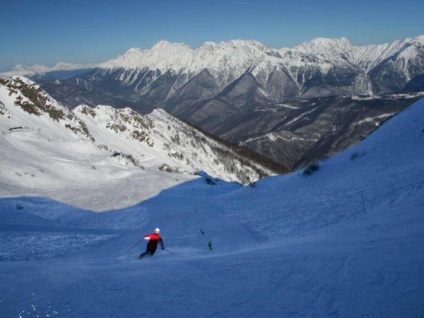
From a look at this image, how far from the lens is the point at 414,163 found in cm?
2008

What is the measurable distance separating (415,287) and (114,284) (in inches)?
275

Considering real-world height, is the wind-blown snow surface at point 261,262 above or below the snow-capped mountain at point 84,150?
below

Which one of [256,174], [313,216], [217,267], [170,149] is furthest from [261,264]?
[256,174]

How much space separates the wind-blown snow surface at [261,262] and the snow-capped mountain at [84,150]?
1055 cm

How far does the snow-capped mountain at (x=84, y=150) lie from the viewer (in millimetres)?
→ 35625

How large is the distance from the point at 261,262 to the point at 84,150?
50.7 meters

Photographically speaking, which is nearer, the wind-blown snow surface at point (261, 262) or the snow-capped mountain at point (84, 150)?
the wind-blown snow surface at point (261, 262)

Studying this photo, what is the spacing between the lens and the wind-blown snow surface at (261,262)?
Result: 720 cm

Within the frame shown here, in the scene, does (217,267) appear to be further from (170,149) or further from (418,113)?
(170,149)

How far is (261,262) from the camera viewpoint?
1015 centimetres

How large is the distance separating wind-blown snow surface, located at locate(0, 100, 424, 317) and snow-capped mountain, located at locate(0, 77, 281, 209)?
10546 millimetres

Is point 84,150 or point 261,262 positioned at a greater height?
point 84,150

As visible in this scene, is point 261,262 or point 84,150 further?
point 84,150

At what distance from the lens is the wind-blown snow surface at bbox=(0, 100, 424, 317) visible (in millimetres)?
7195
